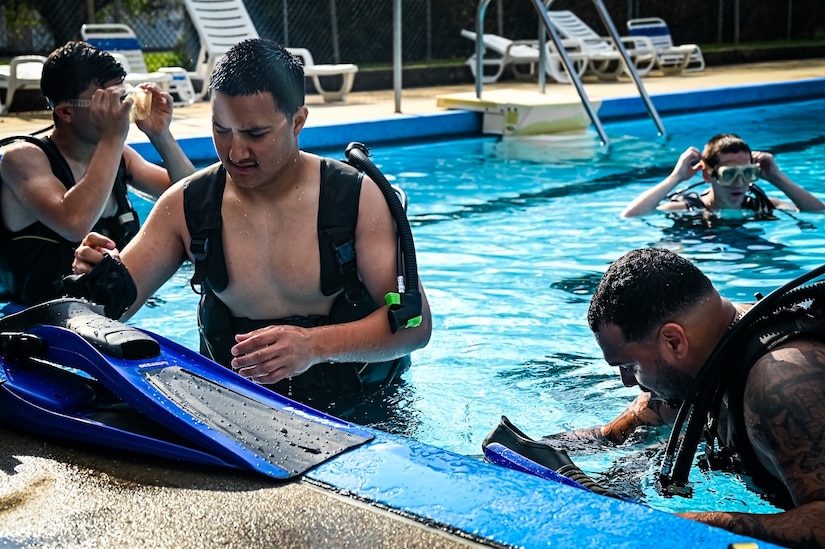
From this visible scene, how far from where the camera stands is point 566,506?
1894 millimetres

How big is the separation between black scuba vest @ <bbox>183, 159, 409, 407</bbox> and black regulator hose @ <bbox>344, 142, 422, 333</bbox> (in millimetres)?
132

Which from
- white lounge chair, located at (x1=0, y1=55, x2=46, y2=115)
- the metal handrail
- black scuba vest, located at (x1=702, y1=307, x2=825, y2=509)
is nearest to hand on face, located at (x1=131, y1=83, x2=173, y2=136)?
black scuba vest, located at (x1=702, y1=307, x2=825, y2=509)

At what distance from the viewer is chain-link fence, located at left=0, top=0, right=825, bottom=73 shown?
13.8m

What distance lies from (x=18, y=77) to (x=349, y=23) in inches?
274

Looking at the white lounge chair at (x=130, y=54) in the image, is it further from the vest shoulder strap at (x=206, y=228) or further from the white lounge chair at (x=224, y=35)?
the vest shoulder strap at (x=206, y=228)

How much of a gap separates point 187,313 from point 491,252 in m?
2.18

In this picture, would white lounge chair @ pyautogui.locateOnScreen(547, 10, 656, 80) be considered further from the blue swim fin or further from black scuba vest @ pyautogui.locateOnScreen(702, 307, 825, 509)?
the blue swim fin

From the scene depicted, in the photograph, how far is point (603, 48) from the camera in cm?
1611

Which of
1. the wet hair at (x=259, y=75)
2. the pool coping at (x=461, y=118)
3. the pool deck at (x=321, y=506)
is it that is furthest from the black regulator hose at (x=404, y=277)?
the pool coping at (x=461, y=118)

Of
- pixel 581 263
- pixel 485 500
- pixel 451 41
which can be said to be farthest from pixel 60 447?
pixel 451 41

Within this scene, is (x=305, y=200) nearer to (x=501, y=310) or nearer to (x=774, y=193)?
(x=501, y=310)

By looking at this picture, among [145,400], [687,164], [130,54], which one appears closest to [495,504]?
[145,400]

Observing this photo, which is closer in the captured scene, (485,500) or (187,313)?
(485,500)

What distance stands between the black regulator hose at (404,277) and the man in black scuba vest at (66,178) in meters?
1.46
